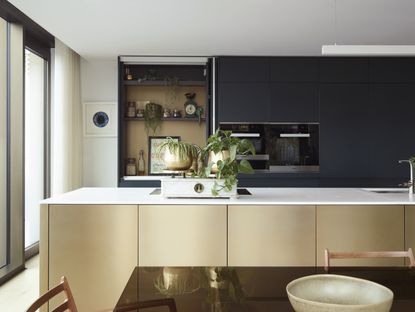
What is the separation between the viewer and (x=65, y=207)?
256 centimetres

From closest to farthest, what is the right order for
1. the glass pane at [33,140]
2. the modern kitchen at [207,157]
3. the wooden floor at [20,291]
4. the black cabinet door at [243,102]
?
the modern kitchen at [207,157], the wooden floor at [20,291], the glass pane at [33,140], the black cabinet door at [243,102]

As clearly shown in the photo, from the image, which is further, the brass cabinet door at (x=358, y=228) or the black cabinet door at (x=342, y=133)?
the black cabinet door at (x=342, y=133)

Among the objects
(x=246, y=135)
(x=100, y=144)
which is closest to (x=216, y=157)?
(x=246, y=135)

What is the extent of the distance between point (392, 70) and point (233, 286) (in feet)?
15.4

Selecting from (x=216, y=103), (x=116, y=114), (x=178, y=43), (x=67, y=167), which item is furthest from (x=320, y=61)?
(x=67, y=167)

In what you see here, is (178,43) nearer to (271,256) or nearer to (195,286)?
(271,256)

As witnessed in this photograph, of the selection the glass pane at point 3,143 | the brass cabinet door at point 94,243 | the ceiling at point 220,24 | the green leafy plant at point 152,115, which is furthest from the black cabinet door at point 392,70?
the glass pane at point 3,143

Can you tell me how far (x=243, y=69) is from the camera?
5.16m

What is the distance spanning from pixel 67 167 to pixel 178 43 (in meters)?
1.91

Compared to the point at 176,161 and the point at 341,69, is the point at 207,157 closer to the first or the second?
the point at 176,161

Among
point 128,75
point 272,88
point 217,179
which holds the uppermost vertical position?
point 128,75

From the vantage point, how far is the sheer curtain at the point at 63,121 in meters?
4.77

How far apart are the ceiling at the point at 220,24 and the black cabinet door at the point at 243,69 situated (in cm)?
15

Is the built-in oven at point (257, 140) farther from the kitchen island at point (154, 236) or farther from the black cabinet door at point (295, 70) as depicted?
the kitchen island at point (154, 236)
